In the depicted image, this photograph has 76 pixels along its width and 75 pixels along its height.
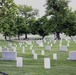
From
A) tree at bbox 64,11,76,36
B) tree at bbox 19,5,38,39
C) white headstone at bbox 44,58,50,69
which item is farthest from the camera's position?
tree at bbox 19,5,38,39

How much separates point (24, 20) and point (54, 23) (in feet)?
51.9

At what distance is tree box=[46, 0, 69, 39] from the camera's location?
2965 inches

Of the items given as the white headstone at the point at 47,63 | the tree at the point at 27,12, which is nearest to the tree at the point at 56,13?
the tree at the point at 27,12

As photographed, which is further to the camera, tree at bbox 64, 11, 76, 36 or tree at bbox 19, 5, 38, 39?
tree at bbox 19, 5, 38, 39

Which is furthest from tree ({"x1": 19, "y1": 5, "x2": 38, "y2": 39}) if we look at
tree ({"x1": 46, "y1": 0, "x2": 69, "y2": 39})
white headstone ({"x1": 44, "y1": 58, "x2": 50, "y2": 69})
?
white headstone ({"x1": 44, "y1": 58, "x2": 50, "y2": 69})

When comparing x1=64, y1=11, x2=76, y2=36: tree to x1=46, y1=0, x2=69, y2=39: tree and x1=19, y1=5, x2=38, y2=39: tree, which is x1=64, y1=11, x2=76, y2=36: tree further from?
x1=19, y1=5, x2=38, y2=39: tree

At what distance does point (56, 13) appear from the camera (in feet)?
248

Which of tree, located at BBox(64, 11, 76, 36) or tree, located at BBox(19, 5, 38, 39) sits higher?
tree, located at BBox(19, 5, 38, 39)

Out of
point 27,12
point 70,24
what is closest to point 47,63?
point 70,24

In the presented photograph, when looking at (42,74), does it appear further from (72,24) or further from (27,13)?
(27,13)

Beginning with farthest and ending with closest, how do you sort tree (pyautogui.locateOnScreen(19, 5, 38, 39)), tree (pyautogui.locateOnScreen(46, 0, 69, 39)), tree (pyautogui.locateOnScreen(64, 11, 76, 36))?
1. tree (pyautogui.locateOnScreen(19, 5, 38, 39))
2. tree (pyautogui.locateOnScreen(46, 0, 69, 39))
3. tree (pyautogui.locateOnScreen(64, 11, 76, 36))

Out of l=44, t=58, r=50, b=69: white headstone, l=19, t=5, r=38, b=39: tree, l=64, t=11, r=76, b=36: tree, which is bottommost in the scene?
l=44, t=58, r=50, b=69: white headstone

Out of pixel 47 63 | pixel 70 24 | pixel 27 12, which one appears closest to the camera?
pixel 47 63

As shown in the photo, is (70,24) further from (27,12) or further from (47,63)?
(47,63)
